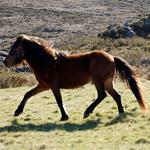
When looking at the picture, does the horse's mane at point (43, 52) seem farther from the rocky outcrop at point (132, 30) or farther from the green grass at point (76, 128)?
the rocky outcrop at point (132, 30)

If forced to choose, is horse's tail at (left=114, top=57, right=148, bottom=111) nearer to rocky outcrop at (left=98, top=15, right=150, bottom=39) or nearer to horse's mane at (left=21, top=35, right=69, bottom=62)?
horse's mane at (left=21, top=35, right=69, bottom=62)

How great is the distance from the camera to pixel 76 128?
5715mm

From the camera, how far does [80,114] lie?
23.4 ft

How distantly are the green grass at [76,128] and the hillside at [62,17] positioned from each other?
36963 millimetres

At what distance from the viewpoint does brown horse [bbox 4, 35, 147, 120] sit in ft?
21.5

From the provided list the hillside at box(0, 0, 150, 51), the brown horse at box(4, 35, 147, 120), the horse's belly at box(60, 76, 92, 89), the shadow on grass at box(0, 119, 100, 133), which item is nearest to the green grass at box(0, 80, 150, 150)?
the shadow on grass at box(0, 119, 100, 133)

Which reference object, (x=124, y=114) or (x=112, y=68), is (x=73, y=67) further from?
(x=124, y=114)

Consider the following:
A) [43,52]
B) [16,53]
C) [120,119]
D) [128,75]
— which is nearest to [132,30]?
[128,75]

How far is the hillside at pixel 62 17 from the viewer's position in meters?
52.1

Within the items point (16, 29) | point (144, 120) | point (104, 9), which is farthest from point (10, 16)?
point (144, 120)

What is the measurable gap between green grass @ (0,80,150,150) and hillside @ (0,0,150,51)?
36963 millimetres

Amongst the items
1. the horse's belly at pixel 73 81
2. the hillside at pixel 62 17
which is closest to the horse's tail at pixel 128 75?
the horse's belly at pixel 73 81

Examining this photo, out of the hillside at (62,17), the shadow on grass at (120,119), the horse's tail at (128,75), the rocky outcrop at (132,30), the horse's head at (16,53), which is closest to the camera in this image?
the shadow on grass at (120,119)

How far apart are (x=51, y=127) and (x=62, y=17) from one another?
59741mm
